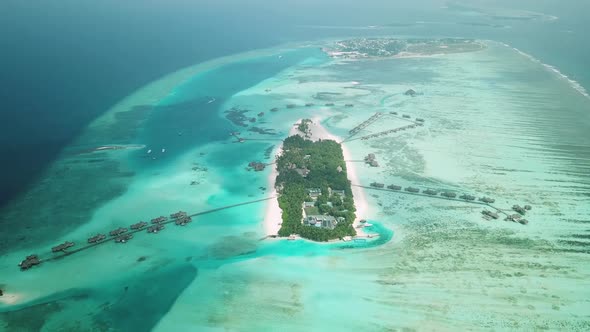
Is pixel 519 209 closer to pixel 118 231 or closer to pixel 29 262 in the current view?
pixel 118 231

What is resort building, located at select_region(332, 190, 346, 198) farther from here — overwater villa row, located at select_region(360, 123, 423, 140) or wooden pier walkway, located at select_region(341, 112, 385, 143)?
overwater villa row, located at select_region(360, 123, 423, 140)

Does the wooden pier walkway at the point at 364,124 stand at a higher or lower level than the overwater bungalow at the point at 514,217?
higher

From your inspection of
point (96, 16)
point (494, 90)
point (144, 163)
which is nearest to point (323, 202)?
point (144, 163)

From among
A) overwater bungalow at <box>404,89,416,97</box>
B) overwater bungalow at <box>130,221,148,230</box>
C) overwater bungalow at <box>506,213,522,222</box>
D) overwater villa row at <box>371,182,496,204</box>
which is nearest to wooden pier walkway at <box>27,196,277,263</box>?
overwater bungalow at <box>130,221,148,230</box>

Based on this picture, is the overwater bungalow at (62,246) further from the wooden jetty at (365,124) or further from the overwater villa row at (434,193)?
the wooden jetty at (365,124)

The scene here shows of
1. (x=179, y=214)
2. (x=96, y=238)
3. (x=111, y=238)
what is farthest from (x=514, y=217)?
(x=96, y=238)

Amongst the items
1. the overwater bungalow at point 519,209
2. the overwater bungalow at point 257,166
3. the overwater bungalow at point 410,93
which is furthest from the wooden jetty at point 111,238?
the overwater bungalow at point 410,93

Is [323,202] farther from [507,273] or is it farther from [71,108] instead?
[71,108]
